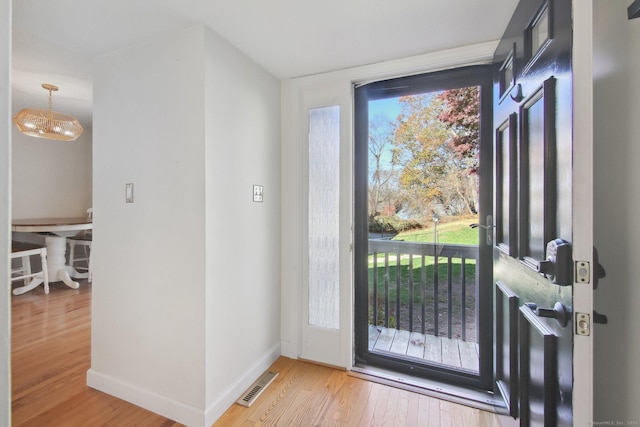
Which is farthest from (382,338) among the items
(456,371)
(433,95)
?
(433,95)

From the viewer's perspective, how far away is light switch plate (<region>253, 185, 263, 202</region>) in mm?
2059

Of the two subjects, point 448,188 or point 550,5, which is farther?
point 448,188

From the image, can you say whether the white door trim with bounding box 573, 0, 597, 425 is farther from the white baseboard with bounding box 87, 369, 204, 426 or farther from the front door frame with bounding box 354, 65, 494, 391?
the white baseboard with bounding box 87, 369, 204, 426

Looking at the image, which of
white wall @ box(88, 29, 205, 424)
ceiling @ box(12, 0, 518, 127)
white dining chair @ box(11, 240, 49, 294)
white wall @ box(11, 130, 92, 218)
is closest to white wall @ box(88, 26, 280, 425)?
white wall @ box(88, 29, 205, 424)

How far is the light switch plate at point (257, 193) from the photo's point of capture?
2.06 meters

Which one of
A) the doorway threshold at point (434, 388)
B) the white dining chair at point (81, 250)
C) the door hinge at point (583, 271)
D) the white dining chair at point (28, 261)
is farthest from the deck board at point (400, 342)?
the white dining chair at point (81, 250)

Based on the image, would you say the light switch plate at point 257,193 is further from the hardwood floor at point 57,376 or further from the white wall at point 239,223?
the hardwood floor at point 57,376

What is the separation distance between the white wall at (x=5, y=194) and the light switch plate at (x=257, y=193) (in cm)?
154

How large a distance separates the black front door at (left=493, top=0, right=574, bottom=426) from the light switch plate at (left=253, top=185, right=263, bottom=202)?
4.95 ft

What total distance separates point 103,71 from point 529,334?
2755mm

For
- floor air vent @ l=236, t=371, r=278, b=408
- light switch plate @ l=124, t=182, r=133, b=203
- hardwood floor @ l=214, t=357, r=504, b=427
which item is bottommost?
hardwood floor @ l=214, t=357, r=504, b=427

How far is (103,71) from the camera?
1.89 metres

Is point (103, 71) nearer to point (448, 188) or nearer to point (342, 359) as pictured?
point (448, 188)

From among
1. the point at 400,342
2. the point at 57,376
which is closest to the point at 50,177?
the point at 57,376
